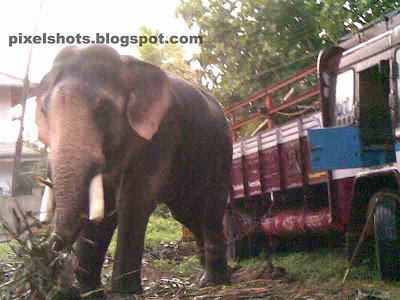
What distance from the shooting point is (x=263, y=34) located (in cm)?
1498

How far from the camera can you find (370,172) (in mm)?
6934

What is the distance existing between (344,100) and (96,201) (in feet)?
11.9

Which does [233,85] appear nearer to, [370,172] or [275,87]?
[275,87]

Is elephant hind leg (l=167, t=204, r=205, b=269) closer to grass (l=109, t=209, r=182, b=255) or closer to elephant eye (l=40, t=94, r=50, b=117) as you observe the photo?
elephant eye (l=40, t=94, r=50, b=117)

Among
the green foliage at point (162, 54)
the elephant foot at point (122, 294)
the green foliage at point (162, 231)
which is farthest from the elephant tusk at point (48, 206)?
the green foliage at point (162, 54)

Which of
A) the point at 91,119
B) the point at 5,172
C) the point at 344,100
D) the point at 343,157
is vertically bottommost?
the point at 343,157

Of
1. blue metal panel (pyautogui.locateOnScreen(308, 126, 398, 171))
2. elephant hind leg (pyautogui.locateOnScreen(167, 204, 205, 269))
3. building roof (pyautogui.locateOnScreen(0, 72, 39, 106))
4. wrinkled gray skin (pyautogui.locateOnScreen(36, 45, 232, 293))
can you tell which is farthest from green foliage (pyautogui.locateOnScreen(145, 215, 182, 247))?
building roof (pyautogui.locateOnScreen(0, 72, 39, 106))

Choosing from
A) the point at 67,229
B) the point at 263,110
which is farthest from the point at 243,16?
the point at 67,229

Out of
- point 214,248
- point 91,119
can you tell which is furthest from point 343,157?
point 91,119

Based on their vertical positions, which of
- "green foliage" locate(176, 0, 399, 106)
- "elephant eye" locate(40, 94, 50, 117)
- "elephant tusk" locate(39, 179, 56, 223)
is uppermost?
"green foliage" locate(176, 0, 399, 106)

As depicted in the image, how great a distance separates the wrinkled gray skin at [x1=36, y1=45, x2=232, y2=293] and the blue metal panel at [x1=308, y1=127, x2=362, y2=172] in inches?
47.5

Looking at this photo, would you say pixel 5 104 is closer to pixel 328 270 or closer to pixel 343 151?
pixel 328 270

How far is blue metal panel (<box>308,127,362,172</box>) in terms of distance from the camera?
22.1 ft

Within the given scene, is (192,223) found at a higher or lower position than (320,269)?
higher
